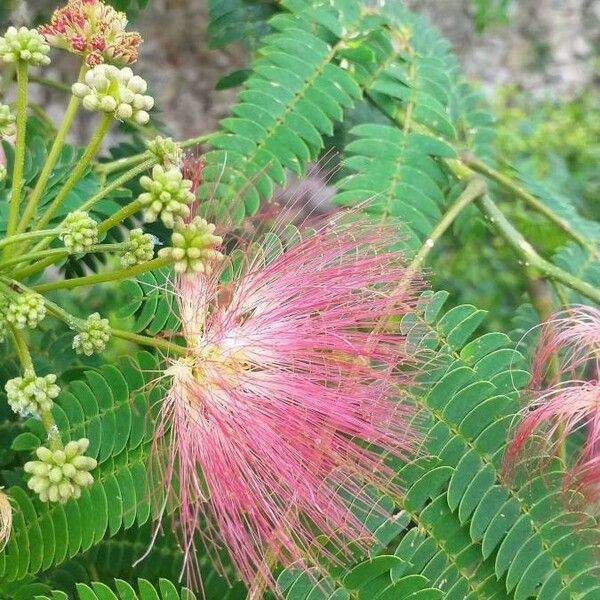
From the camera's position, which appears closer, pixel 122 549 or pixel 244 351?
pixel 244 351

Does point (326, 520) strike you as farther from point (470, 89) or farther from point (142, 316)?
point (470, 89)

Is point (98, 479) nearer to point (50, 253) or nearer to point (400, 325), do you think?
point (50, 253)

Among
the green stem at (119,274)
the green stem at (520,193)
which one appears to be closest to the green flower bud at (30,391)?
the green stem at (119,274)

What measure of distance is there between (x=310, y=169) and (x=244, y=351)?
0.48 metres

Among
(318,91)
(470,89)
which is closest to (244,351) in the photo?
(318,91)

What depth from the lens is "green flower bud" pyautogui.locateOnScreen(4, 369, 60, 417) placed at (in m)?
1.06

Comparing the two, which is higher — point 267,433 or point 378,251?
point 378,251

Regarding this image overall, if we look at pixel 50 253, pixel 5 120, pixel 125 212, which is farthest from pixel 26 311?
pixel 5 120

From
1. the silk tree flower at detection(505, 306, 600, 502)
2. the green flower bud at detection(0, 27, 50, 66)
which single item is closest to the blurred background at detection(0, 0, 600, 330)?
the silk tree flower at detection(505, 306, 600, 502)

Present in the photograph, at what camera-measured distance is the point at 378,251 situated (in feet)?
4.49

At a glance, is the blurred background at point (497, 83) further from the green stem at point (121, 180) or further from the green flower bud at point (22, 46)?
the green stem at point (121, 180)

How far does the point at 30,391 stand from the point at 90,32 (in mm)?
520

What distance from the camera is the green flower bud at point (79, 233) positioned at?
1.04 meters

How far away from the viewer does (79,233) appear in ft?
3.41
